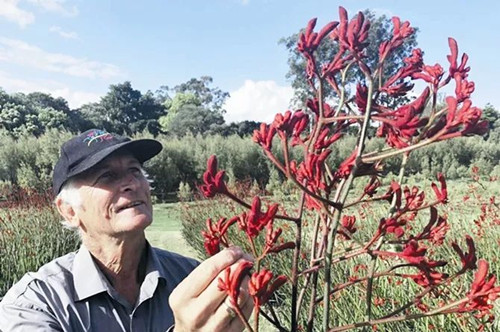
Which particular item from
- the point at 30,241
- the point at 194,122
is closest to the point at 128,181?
the point at 30,241

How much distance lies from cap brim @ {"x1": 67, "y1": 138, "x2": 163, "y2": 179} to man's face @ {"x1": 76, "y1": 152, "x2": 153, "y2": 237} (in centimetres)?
3

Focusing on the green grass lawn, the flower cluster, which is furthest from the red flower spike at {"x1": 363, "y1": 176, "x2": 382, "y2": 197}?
the green grass lawn

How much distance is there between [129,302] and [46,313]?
336mm

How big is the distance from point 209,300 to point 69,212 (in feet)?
4.20

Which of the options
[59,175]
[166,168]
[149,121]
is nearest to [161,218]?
[166,168]

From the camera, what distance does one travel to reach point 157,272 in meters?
1.83

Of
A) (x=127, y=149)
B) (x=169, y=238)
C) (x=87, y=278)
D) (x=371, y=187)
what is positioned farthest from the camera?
(x=169, y=238)

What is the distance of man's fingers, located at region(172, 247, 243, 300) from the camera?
76 centimetres

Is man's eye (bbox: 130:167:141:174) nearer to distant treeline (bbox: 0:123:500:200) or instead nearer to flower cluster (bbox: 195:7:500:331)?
flower cluster (bbox: 195:7:500:331)

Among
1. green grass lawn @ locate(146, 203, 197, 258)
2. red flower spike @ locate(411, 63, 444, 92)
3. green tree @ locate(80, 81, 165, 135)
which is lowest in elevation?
green grass lawn @ locate(146, 203, 197, 258)

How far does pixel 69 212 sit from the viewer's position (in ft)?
6.22

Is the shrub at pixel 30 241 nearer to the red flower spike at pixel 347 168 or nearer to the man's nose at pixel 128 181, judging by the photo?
the man's nose at pixel 128 181

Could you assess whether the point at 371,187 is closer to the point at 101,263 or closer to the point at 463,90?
the point at 463,90

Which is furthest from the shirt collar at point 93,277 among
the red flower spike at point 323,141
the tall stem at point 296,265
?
the red flower spike at point 323,141
